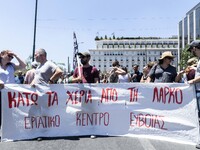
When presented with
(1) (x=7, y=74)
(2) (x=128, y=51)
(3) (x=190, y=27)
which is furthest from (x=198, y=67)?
(2) (x=128, y=51)

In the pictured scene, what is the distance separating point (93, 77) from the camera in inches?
258

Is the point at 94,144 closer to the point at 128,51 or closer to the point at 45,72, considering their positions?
the point at 45,72

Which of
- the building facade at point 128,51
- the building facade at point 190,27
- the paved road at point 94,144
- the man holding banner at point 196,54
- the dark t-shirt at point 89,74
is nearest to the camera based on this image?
the paved road at point 94,144

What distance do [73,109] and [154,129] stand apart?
5.01 feet

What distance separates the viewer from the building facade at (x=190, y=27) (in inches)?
3285

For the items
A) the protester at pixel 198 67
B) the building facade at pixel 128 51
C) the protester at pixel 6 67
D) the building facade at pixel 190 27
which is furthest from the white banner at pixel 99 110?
the building facade at pixel 128 51

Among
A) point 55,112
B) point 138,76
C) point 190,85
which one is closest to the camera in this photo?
point 190,85

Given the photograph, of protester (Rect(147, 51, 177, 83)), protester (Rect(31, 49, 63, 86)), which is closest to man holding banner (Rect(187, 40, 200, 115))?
protester (Rect(147, 51, 177, 83))

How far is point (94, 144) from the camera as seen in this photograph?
551 cm

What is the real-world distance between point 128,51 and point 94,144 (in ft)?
509

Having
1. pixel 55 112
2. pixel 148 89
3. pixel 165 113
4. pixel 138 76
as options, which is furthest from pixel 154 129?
pixel 138 76

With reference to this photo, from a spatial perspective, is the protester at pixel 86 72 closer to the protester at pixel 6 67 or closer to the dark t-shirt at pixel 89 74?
the dark t-shirt at pixel 89 74

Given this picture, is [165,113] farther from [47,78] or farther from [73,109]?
[47,78]

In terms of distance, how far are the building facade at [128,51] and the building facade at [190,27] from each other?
53009mm
